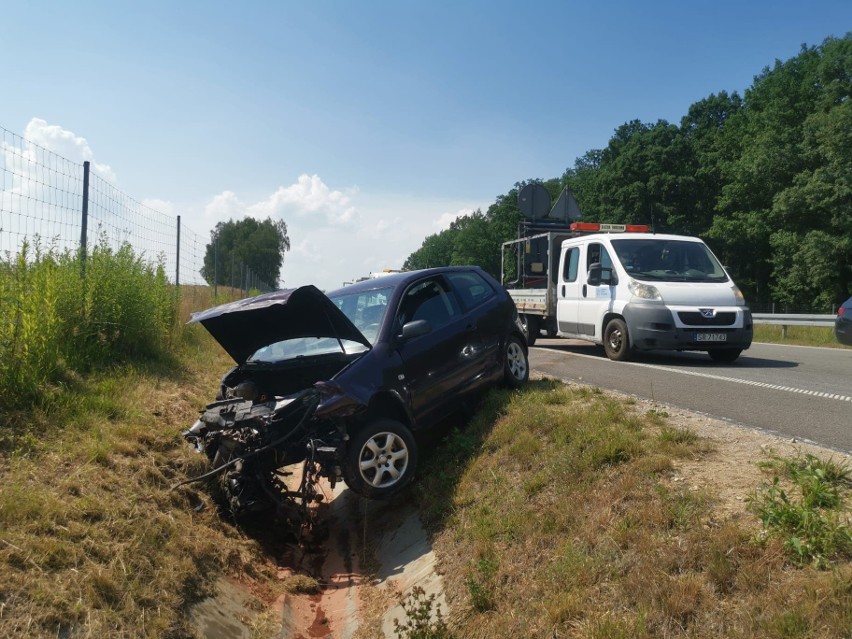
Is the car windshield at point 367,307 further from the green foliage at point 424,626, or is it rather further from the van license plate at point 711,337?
the van license plate at point 711,337

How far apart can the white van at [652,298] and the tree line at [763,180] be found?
28853mm

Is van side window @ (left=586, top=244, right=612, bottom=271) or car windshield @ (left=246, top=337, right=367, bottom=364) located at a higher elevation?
van side window @ (left=586, top=244, right=612, bottom=271)

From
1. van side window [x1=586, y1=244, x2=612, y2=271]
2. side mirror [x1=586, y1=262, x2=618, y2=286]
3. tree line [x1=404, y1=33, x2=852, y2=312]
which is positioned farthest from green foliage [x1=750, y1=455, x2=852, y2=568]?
tree line [x1=404, y1=33, x2=852, y2=312]

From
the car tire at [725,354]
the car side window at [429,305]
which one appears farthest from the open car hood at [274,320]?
the car tire at [725,354]

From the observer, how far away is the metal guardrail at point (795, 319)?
1698 centimetres

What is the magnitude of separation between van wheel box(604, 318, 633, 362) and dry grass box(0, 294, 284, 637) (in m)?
6.95

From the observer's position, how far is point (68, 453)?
15.4 ft

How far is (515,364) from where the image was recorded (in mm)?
7707

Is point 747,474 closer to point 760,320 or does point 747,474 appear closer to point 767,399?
point 767,399

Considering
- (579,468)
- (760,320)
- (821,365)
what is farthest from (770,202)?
(579,468)

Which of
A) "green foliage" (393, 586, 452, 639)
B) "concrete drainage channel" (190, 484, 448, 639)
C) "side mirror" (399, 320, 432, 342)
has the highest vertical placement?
"side mirror" (399, 320, 432, 342)

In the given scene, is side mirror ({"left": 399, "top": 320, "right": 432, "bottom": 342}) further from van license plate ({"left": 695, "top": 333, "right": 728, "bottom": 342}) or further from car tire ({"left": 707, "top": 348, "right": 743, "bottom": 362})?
car tire ({"left": 707, "top": 348, "right": 743, "bottom": 362})

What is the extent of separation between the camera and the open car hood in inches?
220

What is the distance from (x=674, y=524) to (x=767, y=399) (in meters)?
3.83
